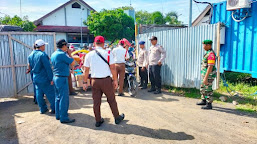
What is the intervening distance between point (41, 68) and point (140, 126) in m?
2.86

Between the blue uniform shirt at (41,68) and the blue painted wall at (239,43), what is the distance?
579cm

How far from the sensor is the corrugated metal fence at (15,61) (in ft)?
21.8

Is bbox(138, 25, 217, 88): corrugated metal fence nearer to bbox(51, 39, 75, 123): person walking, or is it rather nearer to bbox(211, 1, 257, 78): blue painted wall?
bbox(211, 1, 257, 78): blue painted wall

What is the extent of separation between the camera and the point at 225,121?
445 cm

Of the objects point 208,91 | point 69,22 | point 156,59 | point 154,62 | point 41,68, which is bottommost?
point 208,91

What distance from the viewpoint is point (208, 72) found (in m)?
4.93

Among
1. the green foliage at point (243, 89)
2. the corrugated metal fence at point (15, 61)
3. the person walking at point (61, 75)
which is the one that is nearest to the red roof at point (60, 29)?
the corrugated metal fence at point (15, 61)

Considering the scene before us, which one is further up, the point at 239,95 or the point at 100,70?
the point at 100,70

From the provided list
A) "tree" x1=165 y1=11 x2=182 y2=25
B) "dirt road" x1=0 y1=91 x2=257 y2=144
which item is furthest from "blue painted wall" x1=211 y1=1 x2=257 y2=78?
"tree" x1=165 y1=11 x2=182 y2=25

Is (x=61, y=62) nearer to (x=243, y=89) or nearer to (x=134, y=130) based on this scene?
(x=134, y=130)

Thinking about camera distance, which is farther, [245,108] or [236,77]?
[236,77]

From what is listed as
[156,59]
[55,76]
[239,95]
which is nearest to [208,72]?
[239,95]

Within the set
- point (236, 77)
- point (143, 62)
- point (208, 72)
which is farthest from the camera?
point (236, 77)

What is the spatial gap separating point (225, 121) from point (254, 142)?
3.13 ft
